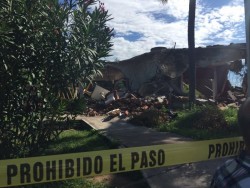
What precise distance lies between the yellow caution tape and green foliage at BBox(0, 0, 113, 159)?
4.25 ft

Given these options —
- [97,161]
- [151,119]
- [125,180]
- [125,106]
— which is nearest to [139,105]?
[125,106]

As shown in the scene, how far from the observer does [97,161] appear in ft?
13.4

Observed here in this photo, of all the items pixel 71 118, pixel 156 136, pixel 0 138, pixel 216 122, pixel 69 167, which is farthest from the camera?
pixel 216 122

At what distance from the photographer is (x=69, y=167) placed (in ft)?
13.2

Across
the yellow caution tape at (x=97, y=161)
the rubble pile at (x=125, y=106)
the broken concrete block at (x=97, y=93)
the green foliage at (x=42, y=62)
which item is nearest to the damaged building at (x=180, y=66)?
the broken concrete block at (x=97, y=93)

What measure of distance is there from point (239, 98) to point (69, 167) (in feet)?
69.5

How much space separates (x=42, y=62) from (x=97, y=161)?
→ 1.64 meters

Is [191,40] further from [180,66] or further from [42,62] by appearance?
[42,62]

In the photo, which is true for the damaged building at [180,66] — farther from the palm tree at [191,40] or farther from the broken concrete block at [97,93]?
the palm tree at [191,40]

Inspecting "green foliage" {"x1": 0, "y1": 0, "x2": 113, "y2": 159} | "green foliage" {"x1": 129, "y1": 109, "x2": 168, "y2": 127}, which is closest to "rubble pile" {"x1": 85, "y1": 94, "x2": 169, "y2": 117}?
"green foliage" {"x1": 129, "y1": 109, "x2": 168, "y2": 127}

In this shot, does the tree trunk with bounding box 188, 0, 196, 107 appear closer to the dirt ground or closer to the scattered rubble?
the scattered rubble

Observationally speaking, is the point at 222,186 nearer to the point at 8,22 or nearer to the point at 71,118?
the point at 8,22

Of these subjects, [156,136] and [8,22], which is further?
[156,136]

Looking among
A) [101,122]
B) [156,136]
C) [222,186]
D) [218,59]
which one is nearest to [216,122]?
[156,136]
